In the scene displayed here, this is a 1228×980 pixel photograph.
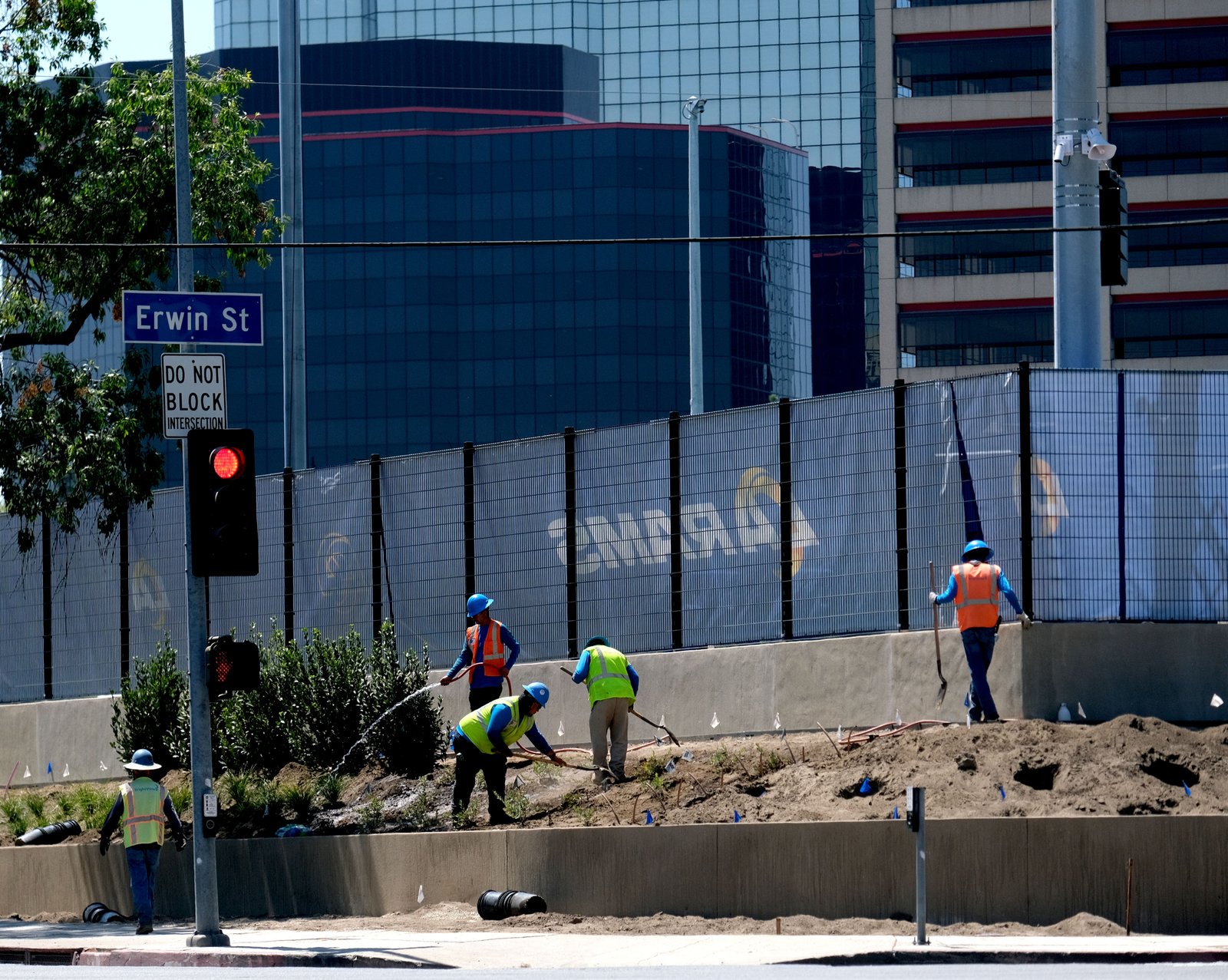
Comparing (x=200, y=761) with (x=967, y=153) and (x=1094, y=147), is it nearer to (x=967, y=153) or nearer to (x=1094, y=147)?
(x=1094, y=147)

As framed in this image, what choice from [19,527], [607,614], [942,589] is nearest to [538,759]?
[607,614]

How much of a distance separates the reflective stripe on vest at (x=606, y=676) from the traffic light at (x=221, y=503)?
406cm

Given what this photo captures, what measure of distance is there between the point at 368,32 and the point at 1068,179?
461 ft

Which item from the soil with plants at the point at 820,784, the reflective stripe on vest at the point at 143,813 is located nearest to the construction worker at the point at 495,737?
the soil with plants at the point at 820,784

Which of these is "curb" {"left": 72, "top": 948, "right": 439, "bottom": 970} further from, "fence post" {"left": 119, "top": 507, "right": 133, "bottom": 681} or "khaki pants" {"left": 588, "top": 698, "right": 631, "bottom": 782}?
"fence post" {"left": 119, "top": 507, "right": 133, "bottom": 681}

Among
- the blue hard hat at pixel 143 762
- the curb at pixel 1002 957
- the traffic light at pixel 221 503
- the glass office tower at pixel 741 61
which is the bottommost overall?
the curb at pixel 1002 957

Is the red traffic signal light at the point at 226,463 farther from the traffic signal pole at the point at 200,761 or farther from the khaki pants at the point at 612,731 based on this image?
the khaki pants at the point at 612,731

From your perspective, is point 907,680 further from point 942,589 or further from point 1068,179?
point 1068,179

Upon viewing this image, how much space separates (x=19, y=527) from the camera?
30578 millimetres

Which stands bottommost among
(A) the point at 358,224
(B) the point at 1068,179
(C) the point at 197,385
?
(C) the point at 197,385

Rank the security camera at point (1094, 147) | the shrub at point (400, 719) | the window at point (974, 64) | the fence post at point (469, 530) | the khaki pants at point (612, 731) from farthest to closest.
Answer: the window at point (974, 64) < the fence post at point (469, 530) < the shrub at point (400, 719) < the security camera at point (1094, 147) < the khaki pants at point (612, 731)

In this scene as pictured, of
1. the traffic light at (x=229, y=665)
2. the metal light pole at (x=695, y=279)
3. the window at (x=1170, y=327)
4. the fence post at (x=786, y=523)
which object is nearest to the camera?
the traffic light at (x=229, y=665)

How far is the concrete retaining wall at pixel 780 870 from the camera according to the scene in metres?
16.2

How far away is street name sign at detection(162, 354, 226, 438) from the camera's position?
1802 cm
